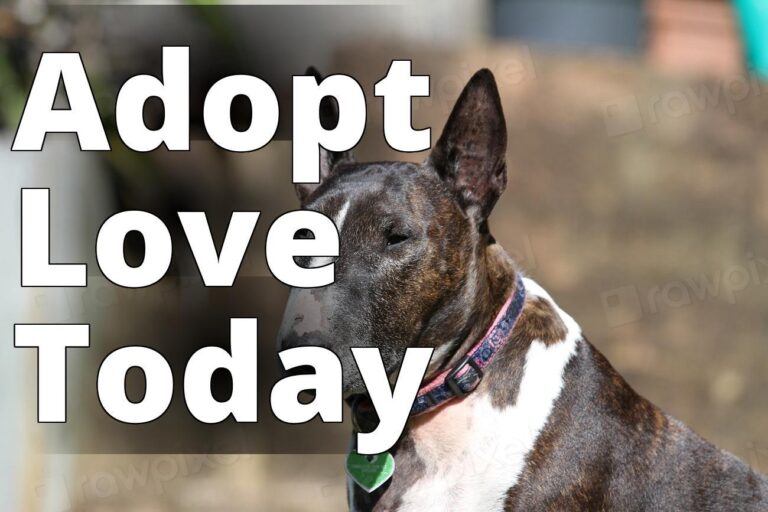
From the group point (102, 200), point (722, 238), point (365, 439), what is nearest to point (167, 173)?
point (102, 200)

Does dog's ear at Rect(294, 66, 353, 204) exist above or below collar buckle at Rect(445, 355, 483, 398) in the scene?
above

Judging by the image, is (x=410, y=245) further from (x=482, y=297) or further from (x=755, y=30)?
(x=755, y=30)

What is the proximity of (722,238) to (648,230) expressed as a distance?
→ 0.46 m

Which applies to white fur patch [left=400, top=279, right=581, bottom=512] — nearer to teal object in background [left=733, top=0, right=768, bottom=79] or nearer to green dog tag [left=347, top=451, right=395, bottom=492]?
green dog tag [left=347, top=451, right=395, bottom=492]

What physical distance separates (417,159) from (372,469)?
9.78ft

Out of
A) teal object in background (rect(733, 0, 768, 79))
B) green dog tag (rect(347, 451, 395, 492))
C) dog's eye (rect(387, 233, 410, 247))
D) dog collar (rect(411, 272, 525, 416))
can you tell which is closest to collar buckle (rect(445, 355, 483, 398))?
dog collar (rect(411, 272, 525, 416))

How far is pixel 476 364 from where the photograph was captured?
2869mm

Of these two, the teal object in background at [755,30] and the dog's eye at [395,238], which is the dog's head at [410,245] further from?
the teal object in background at [755,30]

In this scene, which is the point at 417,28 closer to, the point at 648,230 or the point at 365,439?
the point at 648,230

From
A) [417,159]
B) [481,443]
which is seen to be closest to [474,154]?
[481,443]

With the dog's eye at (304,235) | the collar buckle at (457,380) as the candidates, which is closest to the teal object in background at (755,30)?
the collar buckle at (457,380)

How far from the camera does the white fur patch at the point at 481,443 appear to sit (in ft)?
9.15

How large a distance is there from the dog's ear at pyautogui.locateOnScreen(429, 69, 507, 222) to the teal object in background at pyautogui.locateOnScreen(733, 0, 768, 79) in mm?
4366

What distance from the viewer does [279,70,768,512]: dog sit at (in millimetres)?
2779
